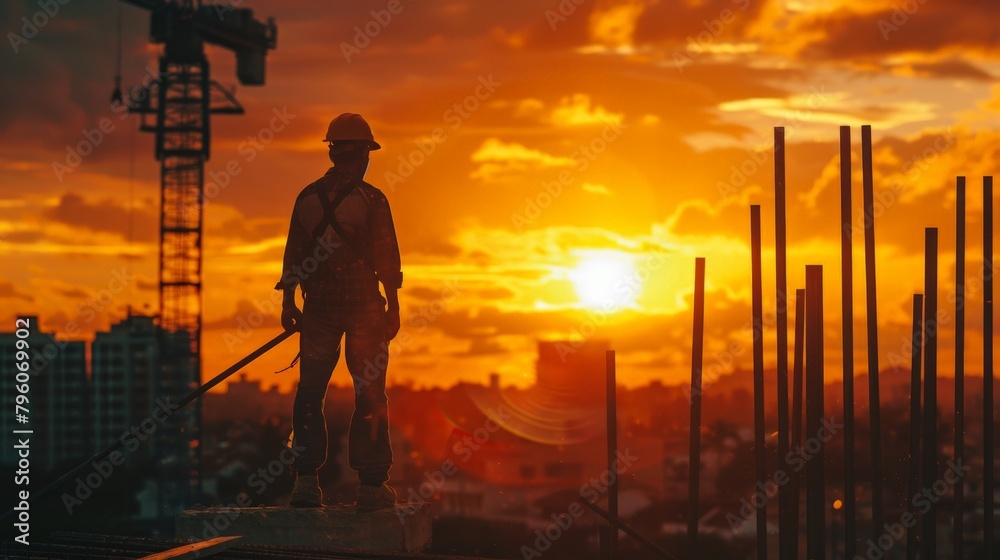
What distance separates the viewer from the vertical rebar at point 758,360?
14484 millimetres

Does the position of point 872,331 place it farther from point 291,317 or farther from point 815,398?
point 291,317

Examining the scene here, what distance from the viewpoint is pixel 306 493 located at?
13.1 metres

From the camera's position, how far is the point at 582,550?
168 feet

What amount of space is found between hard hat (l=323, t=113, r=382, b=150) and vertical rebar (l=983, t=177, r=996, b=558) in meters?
7.65

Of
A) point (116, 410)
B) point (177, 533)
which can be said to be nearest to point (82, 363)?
point (116, 410)

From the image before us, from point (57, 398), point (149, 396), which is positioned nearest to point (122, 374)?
point (149, 396)

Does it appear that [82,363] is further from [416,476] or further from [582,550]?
[582,550]

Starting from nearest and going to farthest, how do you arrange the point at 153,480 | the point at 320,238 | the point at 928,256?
1. the point at 320,238
2. the point at 928,256
3. the point at 153,480

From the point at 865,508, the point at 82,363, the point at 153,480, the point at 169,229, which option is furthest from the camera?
the point at 82,363

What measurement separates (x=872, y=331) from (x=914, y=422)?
51.0 inches

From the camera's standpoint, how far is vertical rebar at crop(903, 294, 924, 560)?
15281 millimetres

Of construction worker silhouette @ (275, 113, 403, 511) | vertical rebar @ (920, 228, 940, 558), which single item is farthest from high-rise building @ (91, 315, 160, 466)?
construction worker silhouette @ (275, 113, 403, 511)

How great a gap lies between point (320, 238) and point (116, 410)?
291 ft

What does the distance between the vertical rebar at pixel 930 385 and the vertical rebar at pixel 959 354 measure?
0.75 meters
